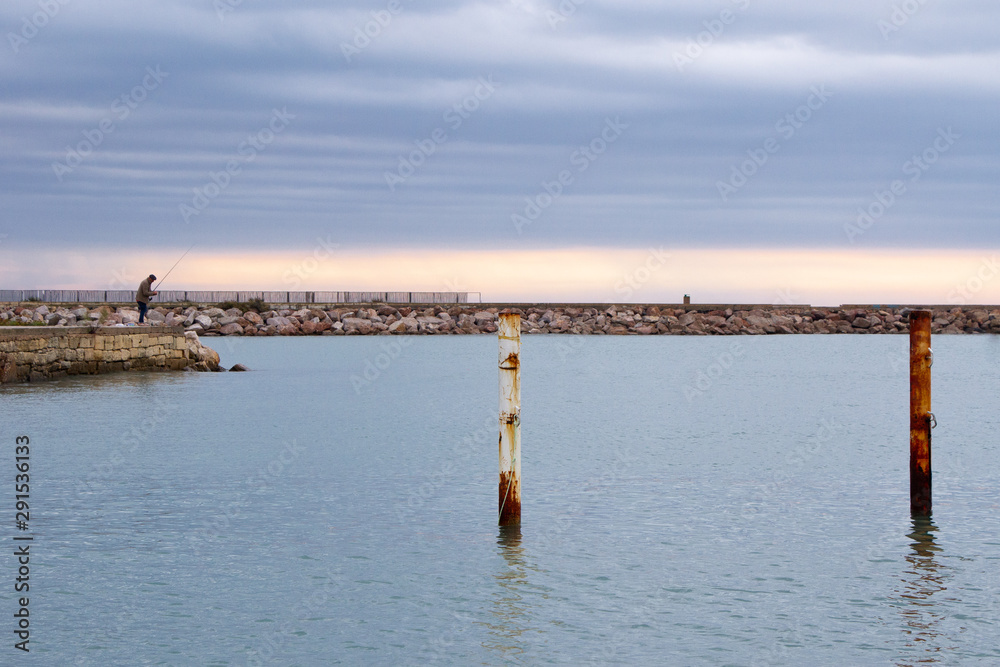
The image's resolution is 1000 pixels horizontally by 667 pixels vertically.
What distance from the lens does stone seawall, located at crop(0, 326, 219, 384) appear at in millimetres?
28453

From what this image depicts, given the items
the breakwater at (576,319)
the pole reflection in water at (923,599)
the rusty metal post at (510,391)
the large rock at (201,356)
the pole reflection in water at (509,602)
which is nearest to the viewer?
the pole reflection in water at (923,599)

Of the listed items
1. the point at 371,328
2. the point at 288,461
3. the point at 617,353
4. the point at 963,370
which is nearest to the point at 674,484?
the point at 288,461

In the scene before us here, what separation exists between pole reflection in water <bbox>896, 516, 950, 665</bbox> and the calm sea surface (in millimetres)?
31

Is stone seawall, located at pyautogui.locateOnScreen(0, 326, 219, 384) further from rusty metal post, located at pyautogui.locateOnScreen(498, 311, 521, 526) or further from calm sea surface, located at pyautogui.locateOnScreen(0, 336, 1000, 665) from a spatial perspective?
rusty metal post, located at pyautogui.locateOnScreen(498, 311, 521, 526)

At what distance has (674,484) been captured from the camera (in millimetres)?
15664

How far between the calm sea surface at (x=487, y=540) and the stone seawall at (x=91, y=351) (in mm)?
2455

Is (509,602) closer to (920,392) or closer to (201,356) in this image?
(920,392)

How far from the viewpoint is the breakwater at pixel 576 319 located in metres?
72.4

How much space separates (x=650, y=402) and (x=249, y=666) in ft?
76.0

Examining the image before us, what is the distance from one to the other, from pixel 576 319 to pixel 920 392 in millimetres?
69786

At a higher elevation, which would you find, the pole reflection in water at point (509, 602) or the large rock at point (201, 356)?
the large rock at point (201, 356)

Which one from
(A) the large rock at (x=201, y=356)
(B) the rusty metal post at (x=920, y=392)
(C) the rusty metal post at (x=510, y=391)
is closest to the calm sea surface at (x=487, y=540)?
(B) the rusty metal post at (x=920, y=392)

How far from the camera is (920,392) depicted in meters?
11.8

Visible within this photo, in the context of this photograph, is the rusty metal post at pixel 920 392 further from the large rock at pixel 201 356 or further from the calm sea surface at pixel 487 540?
the large rock at pixel 201 356
